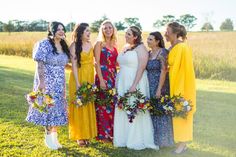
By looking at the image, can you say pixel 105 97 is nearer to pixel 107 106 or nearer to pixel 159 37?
pixel 107 106

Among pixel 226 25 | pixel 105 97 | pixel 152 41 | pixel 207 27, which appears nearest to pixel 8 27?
pixel 207 27

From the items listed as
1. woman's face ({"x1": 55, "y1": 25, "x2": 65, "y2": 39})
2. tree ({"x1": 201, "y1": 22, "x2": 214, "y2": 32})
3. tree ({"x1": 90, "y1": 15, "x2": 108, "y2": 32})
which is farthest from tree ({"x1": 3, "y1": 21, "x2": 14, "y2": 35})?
woman's face ({"x1": 55, "y1": 25, "x2": 65, "y2": 39})

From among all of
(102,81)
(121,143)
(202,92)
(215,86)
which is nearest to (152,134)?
(121,143)

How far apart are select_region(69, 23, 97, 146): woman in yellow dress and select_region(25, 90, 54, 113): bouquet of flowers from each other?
551mm

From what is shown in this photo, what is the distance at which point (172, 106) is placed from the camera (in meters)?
6.64

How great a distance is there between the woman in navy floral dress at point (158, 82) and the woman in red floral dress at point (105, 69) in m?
0.64

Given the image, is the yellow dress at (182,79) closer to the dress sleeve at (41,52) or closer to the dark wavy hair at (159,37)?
the dark wavy hair at (159,37)

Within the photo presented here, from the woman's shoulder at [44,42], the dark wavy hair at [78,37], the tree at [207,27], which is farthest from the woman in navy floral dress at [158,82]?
the tree at [207,27]

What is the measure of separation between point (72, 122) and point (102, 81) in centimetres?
84

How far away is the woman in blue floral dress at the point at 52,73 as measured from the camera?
6.70m

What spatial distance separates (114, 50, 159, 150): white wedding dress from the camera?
7004 millimetres

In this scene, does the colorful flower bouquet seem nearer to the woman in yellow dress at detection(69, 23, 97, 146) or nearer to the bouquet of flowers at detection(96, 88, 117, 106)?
the bouquet of flowers at detection(96, 88, 117, 106)

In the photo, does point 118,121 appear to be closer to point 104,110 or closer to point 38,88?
point 104,110

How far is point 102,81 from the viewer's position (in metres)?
7.14
